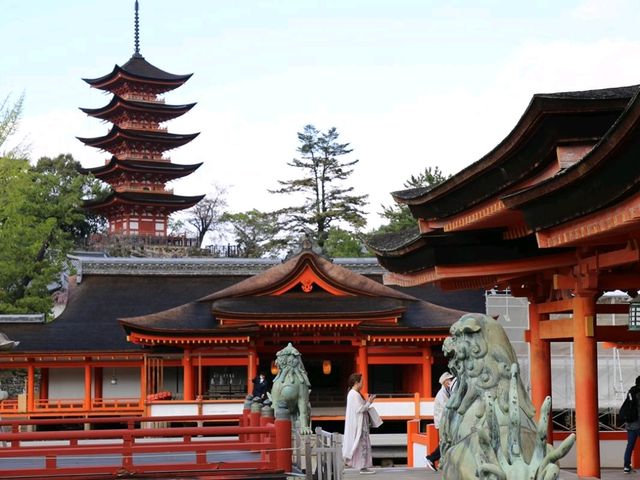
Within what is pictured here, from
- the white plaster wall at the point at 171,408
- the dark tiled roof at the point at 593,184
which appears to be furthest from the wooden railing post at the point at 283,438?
the white plaster wall at the point at 171,408

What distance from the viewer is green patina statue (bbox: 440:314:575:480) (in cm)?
625

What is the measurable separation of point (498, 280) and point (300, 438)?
3492 mm

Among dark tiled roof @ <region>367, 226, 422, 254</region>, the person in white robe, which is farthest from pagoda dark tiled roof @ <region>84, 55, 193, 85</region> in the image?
the person in white robe

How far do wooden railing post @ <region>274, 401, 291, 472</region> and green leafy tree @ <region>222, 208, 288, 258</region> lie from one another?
47.0m

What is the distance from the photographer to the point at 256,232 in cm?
6556

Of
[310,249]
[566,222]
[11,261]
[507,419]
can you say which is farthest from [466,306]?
[507,419]

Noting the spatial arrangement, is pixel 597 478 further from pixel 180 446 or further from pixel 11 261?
pixel 11 261

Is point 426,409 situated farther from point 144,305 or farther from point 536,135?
point 536,135

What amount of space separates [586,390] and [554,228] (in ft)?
9.80

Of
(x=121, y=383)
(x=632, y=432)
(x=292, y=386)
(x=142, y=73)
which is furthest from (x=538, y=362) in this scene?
(x=142, y=73)

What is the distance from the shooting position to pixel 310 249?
31.5 m

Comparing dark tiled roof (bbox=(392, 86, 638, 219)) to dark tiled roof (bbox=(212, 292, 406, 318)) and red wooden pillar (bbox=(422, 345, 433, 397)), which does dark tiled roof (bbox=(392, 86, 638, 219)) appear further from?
red wooden pillar (bbox=(422, 345, 433, 397))

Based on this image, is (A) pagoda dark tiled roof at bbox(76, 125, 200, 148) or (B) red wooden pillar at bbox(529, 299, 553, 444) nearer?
(B) red wooden pillar at bbox(529, 299, 553, 444)

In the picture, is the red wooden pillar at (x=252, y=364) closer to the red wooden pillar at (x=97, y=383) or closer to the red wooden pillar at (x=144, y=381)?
the red wooden pillar at (x=144, y=381)
